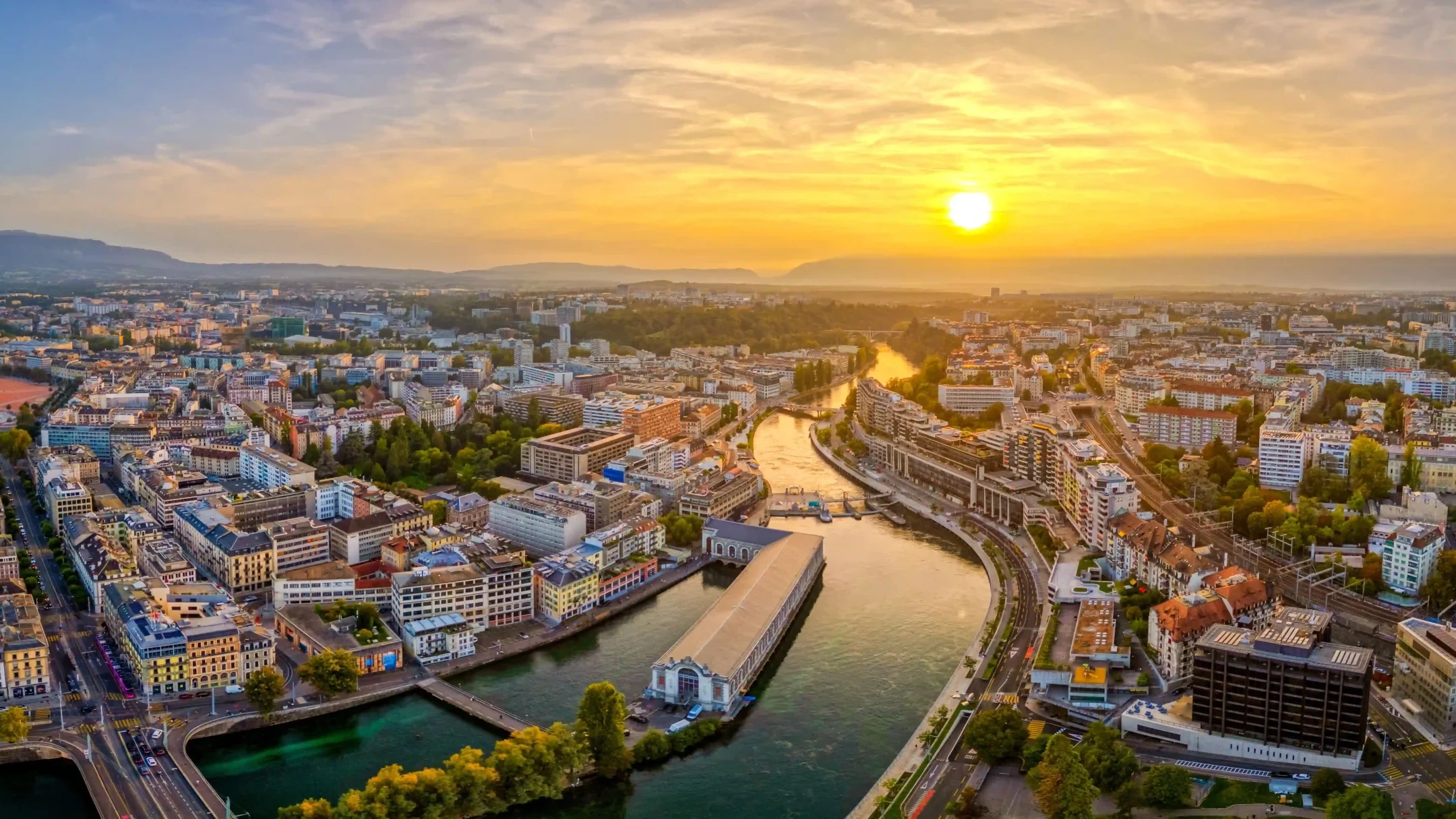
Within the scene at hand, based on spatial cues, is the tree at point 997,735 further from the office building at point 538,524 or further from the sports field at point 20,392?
the sports field at point 20,392

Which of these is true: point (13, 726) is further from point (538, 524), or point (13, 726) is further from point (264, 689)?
point (538, 524)

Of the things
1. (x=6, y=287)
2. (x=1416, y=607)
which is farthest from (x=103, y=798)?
(x=6, y=287)

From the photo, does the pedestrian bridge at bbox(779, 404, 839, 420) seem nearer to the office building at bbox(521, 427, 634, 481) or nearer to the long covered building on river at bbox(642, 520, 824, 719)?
the office building at bbox(521, 427, 634, 481)

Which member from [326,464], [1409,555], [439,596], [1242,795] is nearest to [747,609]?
[439,596]

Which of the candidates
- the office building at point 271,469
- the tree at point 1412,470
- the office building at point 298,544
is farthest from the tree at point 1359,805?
the office building at point 271,469

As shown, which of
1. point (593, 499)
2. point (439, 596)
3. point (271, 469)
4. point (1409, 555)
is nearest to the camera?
point (439, 596)

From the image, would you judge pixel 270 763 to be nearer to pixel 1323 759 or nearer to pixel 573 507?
pixel 573 507

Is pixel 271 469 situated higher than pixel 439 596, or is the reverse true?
pixel 271 469

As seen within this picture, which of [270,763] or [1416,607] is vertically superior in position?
[1416,607]
